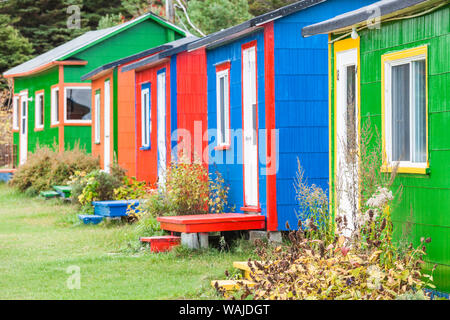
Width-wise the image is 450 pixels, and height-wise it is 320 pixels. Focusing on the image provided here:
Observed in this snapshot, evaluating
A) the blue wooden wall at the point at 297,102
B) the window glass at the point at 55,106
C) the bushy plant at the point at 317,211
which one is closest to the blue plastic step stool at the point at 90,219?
the blue wooden wall at the point at 297,102

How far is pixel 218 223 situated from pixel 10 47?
103 ft

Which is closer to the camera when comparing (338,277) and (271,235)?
(338,277)

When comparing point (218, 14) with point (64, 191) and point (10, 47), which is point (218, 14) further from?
point (64, 191)

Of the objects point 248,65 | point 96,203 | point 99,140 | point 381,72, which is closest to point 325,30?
point 381,72

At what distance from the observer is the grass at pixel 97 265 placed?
8906mm

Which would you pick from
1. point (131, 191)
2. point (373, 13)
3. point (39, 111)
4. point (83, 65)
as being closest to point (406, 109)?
point (373, 13)

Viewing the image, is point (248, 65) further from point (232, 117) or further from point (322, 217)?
point (322, 217)

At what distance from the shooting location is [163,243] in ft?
39.5

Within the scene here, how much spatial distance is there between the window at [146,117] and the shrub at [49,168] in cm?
353

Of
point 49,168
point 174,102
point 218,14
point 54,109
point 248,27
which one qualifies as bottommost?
point 49,168

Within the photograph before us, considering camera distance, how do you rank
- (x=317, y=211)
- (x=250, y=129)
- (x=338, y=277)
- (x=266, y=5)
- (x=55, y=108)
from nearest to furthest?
(x=338, y=277)
(x=317, y=211)
(x=250, y=129)
(x=55, y=108)
(x=266, y=5)

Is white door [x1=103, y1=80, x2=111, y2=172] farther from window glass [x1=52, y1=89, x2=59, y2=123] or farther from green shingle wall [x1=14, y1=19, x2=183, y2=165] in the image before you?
window glass [x1=52, y1=89, x2=59, y2=123]

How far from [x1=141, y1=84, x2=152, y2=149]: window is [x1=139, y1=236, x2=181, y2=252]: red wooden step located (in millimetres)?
5858

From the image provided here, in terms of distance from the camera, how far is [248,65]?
12.5 m
